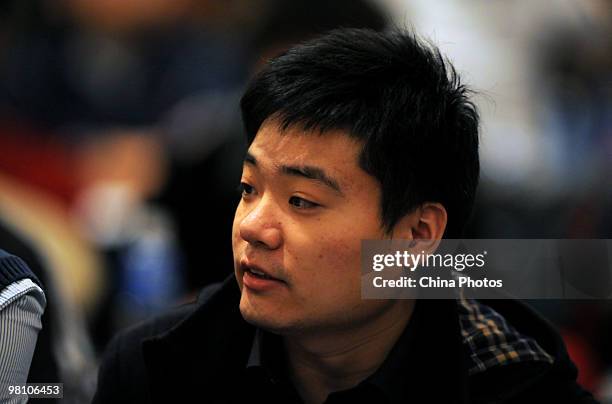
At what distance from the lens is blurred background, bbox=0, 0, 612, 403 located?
207 cm

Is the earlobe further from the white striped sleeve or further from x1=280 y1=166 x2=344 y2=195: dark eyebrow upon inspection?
the white striped sleeve

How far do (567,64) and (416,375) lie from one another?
1.21 m

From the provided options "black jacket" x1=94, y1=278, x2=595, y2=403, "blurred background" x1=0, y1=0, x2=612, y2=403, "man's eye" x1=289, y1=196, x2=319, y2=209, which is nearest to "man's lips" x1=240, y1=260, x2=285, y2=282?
"man's eye" x1=289, y1=196, x2=319, y2=209

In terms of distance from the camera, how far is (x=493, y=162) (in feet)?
6.84

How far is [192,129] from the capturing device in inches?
83.0

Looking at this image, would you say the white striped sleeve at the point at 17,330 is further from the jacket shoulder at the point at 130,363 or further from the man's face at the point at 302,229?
the man's face at the point at 302,229

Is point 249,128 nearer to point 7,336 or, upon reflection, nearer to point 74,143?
point 7,336

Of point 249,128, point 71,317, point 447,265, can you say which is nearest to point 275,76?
point 249,128

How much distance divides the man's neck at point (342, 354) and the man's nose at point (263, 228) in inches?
7.5

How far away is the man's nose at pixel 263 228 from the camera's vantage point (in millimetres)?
1083

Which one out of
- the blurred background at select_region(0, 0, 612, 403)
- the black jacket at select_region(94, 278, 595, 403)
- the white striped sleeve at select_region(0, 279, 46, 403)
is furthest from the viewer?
the blurred background at select_region(0, 0, 612, 403)

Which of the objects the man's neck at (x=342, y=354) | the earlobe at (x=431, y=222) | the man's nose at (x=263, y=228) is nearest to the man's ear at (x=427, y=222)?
the earlobe at (x=431, y=222)

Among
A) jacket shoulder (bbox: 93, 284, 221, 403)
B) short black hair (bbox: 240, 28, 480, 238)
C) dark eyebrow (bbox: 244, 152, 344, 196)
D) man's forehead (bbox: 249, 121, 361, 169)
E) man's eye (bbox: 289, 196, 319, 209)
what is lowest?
jacket shoulder (bbox: 93, 284, 221, 403)

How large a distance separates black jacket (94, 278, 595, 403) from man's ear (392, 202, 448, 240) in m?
0.13
